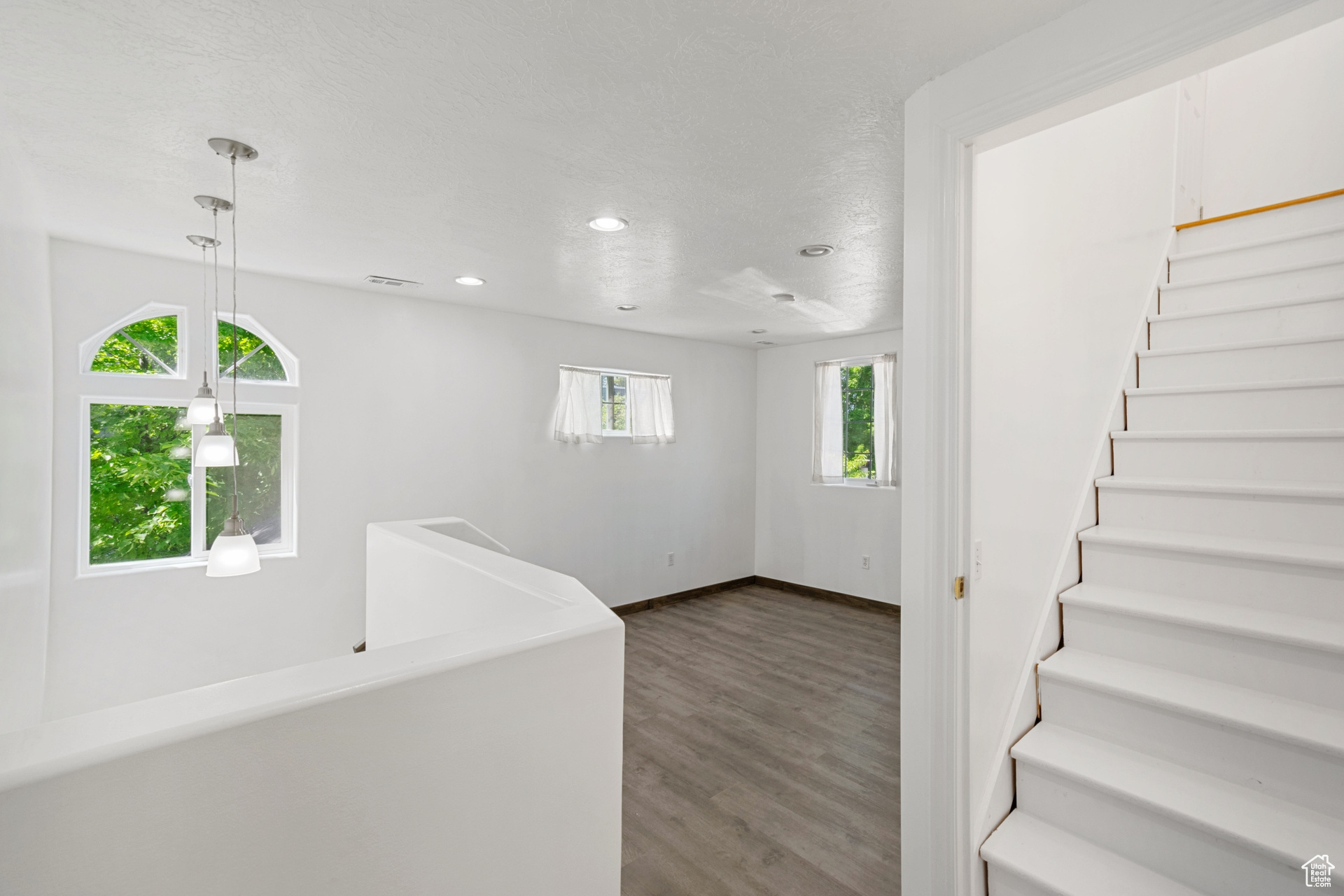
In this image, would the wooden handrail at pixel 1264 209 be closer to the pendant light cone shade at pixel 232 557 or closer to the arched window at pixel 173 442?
the pendant light cone shade at pixel 232 557

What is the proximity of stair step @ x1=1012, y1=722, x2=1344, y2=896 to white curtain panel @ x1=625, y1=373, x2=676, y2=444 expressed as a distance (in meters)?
3.89

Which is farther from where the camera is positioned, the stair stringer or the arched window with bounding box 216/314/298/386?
the arched window with bounding box 216/314/298/386

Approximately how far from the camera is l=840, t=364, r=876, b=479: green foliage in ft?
17.7

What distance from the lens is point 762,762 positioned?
2.77 m

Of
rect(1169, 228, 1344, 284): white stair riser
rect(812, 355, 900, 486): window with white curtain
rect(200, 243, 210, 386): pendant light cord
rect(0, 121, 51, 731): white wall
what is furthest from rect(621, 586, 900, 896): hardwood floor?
rect(200, 243, 210, 386): pendant light cord

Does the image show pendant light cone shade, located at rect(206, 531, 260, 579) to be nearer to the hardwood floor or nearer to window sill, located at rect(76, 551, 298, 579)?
window sill, located at rect(76, 551, 298, 579)

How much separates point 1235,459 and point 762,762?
2208 mm

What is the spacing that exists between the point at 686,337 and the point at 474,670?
15.3 ft

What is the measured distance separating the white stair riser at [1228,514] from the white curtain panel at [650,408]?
3.62 metres

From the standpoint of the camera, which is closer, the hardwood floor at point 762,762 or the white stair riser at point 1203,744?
the white stair riser at point 1203,744

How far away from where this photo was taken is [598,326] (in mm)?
5023

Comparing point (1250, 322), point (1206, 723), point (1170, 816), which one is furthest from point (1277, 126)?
point (1170, 816)

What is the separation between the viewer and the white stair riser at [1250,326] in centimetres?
218

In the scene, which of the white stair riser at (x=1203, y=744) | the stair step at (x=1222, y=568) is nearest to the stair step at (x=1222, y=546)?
the stair step at (x=1222, y=568)
